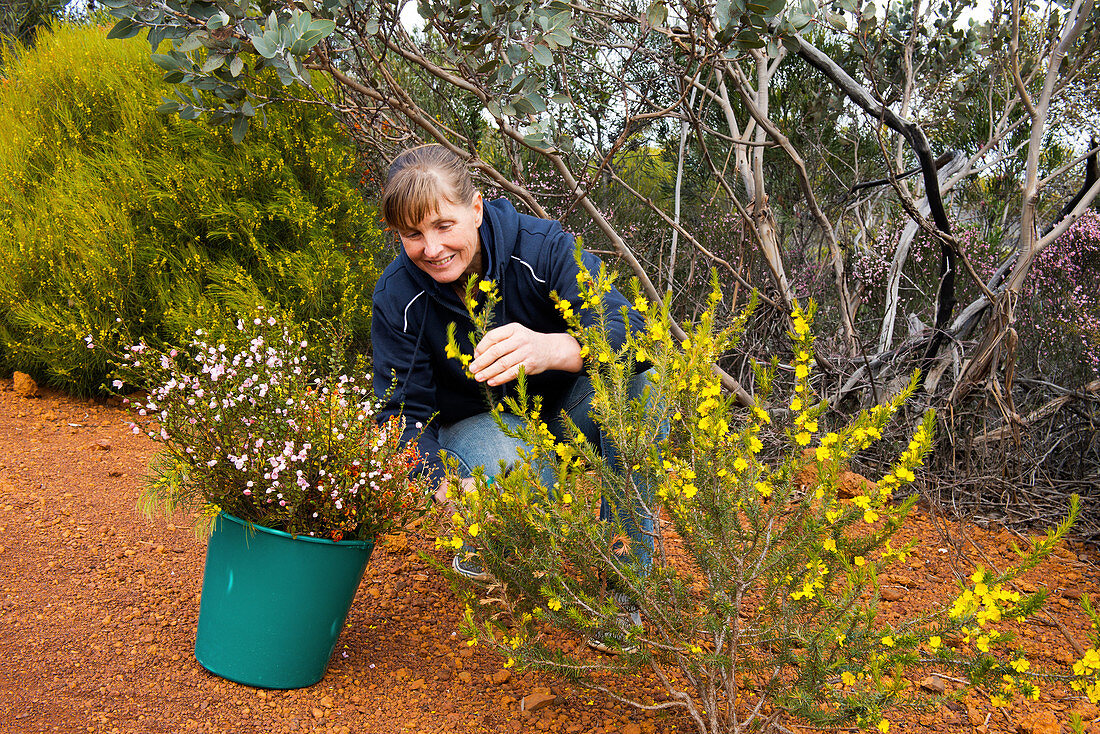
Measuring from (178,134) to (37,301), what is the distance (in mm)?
990

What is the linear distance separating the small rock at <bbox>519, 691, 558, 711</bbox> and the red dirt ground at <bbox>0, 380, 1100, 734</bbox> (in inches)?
0.5

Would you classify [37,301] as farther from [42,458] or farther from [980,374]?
[980,374]

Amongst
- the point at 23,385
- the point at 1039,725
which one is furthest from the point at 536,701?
the point at 23,385

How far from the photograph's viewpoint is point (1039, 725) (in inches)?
68.2

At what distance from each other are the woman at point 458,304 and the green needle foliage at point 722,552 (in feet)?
1.66

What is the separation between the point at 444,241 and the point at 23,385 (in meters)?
3.03

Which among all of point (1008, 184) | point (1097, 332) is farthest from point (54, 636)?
point (1008, 184)

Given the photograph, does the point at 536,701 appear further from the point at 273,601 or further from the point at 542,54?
the point at 542,54

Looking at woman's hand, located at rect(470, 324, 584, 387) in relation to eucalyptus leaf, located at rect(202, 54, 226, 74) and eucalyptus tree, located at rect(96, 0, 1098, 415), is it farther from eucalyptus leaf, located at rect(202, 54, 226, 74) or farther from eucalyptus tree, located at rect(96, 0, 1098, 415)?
eucalyptus leaf, located at rect(202, 54, 226, 74)

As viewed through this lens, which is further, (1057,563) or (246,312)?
(246,312)

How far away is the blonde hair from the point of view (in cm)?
197

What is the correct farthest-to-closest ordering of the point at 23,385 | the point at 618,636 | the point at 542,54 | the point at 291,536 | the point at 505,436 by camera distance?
the point at 23,385 → the point at 505,436 → the point at 542,54 → the point at 291,536 → the point at 618,636

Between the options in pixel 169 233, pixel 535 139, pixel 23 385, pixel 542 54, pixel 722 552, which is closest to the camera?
pixel 722 552

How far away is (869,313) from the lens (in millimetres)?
4359
